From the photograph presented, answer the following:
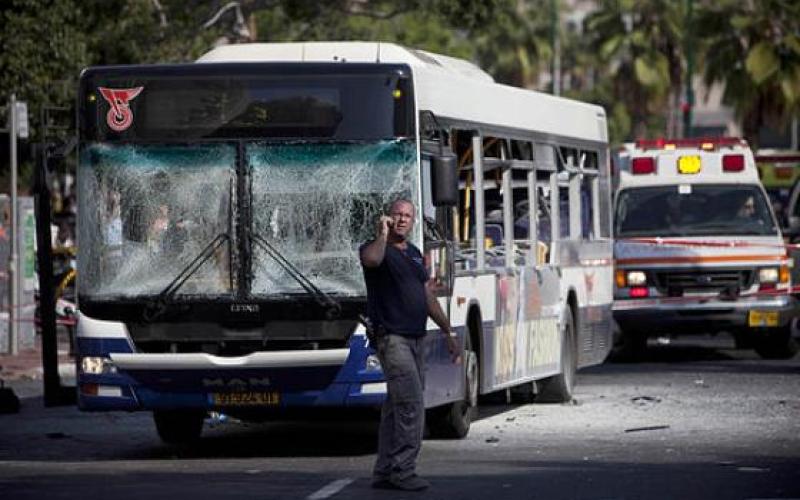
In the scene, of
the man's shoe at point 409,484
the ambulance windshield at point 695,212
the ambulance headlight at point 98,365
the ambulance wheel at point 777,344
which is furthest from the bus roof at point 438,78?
the ambulance wheel at point 777,344

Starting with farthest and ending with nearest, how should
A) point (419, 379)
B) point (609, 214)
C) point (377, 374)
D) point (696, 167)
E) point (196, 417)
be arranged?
1. point (696, 167)
2. point (609, 214)
3. point (196, 417)
4. point (377, 374)
5. point (419, 379)

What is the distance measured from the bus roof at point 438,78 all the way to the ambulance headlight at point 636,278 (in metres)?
6.85

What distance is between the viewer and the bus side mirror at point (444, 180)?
621 inches

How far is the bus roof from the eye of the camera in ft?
54.7

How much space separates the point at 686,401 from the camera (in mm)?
21047

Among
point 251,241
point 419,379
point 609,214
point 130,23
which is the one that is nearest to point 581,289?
point 609,214

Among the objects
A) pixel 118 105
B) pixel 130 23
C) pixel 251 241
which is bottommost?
pixel 251 241

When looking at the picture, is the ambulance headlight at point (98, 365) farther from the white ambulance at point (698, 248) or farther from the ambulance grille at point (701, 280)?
the ambulance grille at point (701, 280)

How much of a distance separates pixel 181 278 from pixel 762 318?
1231cm

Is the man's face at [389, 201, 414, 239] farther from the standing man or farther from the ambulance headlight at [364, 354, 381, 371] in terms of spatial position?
the ambulance headlight at [364, 354, 381, 371]

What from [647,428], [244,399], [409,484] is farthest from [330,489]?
[647,428]

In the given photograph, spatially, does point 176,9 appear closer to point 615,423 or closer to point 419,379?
point 615,423

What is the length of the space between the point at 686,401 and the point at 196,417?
17.3 feet

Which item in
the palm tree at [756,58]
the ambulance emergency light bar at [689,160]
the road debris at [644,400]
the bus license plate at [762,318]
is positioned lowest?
the road debris at [644,400]
